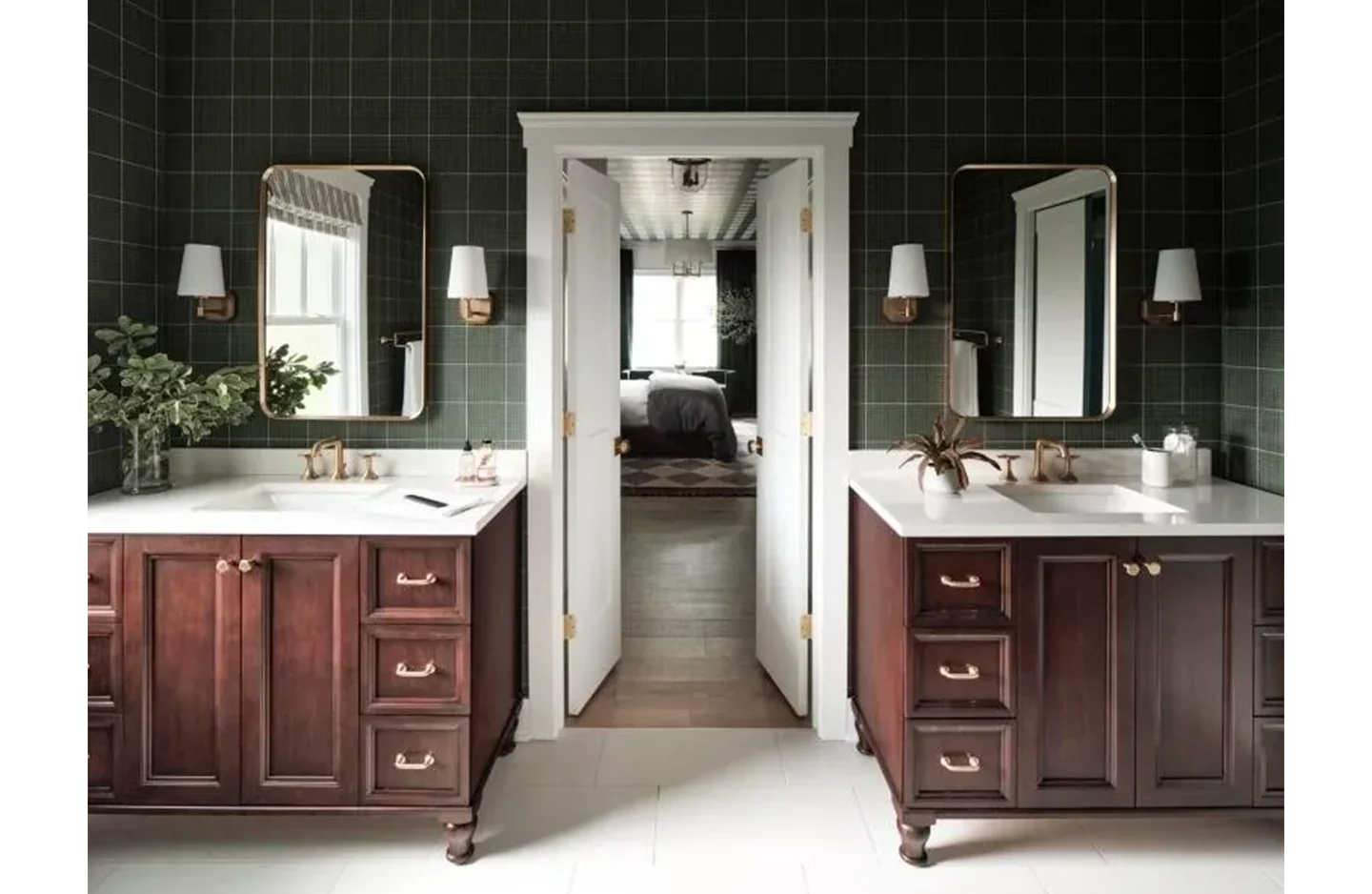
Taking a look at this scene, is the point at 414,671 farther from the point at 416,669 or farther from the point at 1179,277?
the point at 1179,277

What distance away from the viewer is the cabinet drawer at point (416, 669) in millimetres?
2629

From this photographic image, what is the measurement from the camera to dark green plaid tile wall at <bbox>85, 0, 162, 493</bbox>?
2990 mm

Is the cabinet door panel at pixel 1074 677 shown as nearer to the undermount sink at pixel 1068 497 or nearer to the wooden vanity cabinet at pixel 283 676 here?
the undermount sink at pixel 1068 497

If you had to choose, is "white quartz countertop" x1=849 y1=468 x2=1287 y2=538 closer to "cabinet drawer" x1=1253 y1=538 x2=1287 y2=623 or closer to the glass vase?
"cabinet drawer" x1=1253 y1=538 x2=1287 y2=623

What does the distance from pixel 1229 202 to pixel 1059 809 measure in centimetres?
197

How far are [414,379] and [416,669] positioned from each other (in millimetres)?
1095

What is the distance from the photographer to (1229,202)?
332cm

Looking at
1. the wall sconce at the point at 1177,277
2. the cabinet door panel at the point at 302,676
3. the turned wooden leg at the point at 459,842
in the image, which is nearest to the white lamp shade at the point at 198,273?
the cabinet door panel at the point at 302,676

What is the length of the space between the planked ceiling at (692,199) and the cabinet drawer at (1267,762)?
3.85 meters

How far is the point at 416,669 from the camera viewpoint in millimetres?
2643

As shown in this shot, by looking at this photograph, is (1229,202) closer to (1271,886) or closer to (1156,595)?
(1156,595)

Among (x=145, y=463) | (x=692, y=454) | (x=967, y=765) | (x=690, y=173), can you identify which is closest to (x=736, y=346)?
(x=692, y=454)
